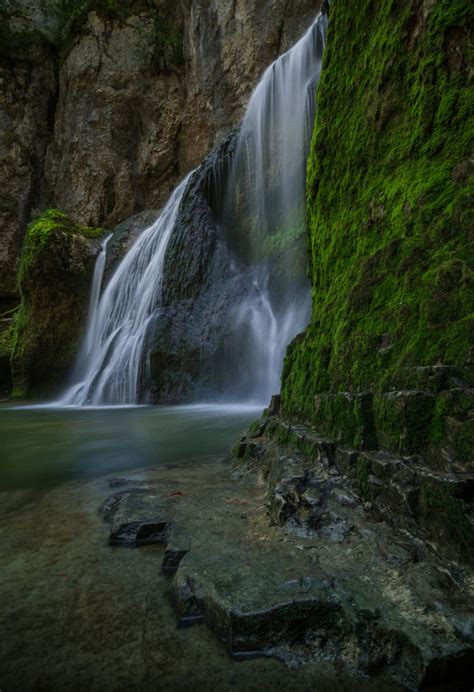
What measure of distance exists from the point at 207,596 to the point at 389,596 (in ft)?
1.84

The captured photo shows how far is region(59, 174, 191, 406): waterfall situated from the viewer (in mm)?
10445

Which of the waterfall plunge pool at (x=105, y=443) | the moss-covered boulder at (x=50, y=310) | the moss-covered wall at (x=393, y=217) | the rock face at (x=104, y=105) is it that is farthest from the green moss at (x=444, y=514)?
the rock face at (x=104, y=105)

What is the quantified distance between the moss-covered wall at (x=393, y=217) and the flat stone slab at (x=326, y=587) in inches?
17.0

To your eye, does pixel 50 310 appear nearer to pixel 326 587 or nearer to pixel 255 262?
pixel 255 262

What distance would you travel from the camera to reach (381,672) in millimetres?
1014

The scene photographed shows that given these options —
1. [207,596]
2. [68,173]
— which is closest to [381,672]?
[207,596]

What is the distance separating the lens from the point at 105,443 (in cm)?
468

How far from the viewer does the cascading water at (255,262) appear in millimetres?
9039

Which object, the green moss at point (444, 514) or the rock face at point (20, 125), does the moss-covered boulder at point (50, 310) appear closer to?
the rock face at point (20, 125)

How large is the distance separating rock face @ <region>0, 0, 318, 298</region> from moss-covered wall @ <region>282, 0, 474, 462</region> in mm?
16058

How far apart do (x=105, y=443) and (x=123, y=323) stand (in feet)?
25.2

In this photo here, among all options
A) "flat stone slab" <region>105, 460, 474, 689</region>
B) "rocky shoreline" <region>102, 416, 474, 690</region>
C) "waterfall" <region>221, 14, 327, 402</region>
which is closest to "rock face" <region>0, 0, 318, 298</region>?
"waterfall" <region>221, 14, 327, 402</region>

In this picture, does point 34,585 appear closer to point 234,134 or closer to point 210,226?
point 210,226

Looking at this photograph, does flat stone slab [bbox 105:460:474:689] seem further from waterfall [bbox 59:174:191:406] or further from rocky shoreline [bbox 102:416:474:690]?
waterfall [bbox 59:174:191:406]
